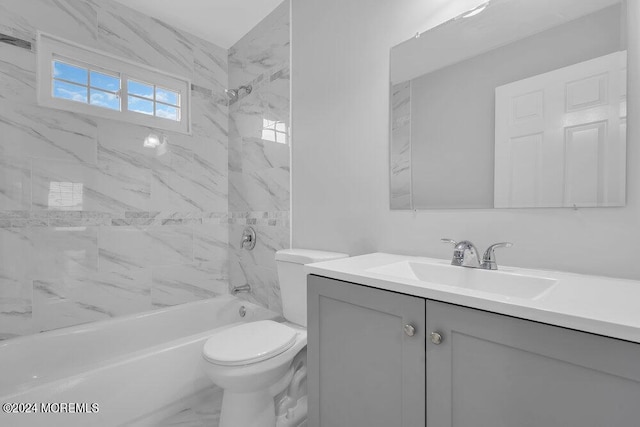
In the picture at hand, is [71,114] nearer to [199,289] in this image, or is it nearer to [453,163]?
[199,289]

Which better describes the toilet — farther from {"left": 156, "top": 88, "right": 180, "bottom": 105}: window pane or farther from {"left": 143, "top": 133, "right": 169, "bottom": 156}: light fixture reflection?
{"left": 156, "top": 88, "right": 180, "bottom": 105}: window pane

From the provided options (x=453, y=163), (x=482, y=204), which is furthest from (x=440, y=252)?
(x=453, y=163)

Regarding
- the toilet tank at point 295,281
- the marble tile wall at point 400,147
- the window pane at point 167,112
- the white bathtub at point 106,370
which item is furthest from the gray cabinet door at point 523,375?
the window pane at point 167,112

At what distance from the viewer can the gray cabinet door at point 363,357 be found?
79cm

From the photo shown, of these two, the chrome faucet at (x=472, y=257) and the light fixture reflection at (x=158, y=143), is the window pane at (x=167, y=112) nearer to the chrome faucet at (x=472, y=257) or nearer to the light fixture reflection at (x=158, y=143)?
the light fixture reflection at (x=158, y=143)

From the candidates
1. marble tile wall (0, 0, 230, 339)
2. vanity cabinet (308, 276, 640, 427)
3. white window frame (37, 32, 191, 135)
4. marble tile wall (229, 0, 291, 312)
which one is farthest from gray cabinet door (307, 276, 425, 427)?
white window frame (37, 32, 191, 135)

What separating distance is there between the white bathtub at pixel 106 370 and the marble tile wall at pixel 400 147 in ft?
4.29

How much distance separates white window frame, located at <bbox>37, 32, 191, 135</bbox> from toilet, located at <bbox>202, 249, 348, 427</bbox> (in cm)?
160

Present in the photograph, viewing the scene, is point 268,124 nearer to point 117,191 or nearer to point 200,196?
point 200,196

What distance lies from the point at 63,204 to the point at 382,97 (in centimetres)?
207

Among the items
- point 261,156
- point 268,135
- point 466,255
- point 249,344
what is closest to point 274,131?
point 268,135

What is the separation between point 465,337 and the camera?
0.70 metres

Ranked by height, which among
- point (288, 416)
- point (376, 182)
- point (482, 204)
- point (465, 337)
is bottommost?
point (288, 416)

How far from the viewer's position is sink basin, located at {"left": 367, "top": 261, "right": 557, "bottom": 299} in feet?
2.99
